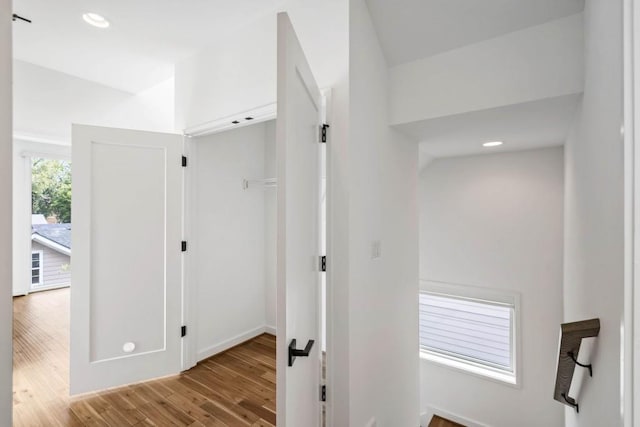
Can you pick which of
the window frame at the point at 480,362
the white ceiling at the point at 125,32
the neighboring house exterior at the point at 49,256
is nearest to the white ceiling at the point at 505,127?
the white ceiling at the point at 125,32

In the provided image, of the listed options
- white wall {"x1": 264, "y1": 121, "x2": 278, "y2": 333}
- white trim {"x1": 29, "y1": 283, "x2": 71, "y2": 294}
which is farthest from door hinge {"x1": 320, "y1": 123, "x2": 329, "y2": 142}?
white trim {"x1": 29, "y1": 283, "x2": 71, "y2": 294}

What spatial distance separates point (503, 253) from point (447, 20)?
255 centimetres

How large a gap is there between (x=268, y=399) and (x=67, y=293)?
4639mm

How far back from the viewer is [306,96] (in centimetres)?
128

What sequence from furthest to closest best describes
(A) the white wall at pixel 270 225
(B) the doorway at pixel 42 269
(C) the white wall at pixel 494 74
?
(A) the white wall at pixel 270 225 → (B) the doorway at pixel 42 269 → (C) the white wall at pixel 494 74

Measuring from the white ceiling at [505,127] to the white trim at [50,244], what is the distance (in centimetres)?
593

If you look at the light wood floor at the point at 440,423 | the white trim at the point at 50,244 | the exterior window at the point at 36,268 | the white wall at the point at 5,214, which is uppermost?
the white wall at the point at 5,214

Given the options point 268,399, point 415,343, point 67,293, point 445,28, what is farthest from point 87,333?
point 67,293

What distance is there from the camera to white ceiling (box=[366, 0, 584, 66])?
136cm

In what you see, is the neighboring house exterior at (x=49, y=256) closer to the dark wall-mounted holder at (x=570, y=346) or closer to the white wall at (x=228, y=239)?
the white wall at (x=228, y=239)

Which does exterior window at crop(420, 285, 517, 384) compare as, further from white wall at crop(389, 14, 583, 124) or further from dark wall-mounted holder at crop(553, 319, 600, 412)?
white wall at crop(389, 14, 583, 124)

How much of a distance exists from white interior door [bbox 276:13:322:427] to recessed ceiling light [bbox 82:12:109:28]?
183 cm

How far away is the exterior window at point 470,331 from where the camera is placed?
10.5 feet

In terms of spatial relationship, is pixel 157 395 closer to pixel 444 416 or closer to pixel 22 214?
pixel 444 416
